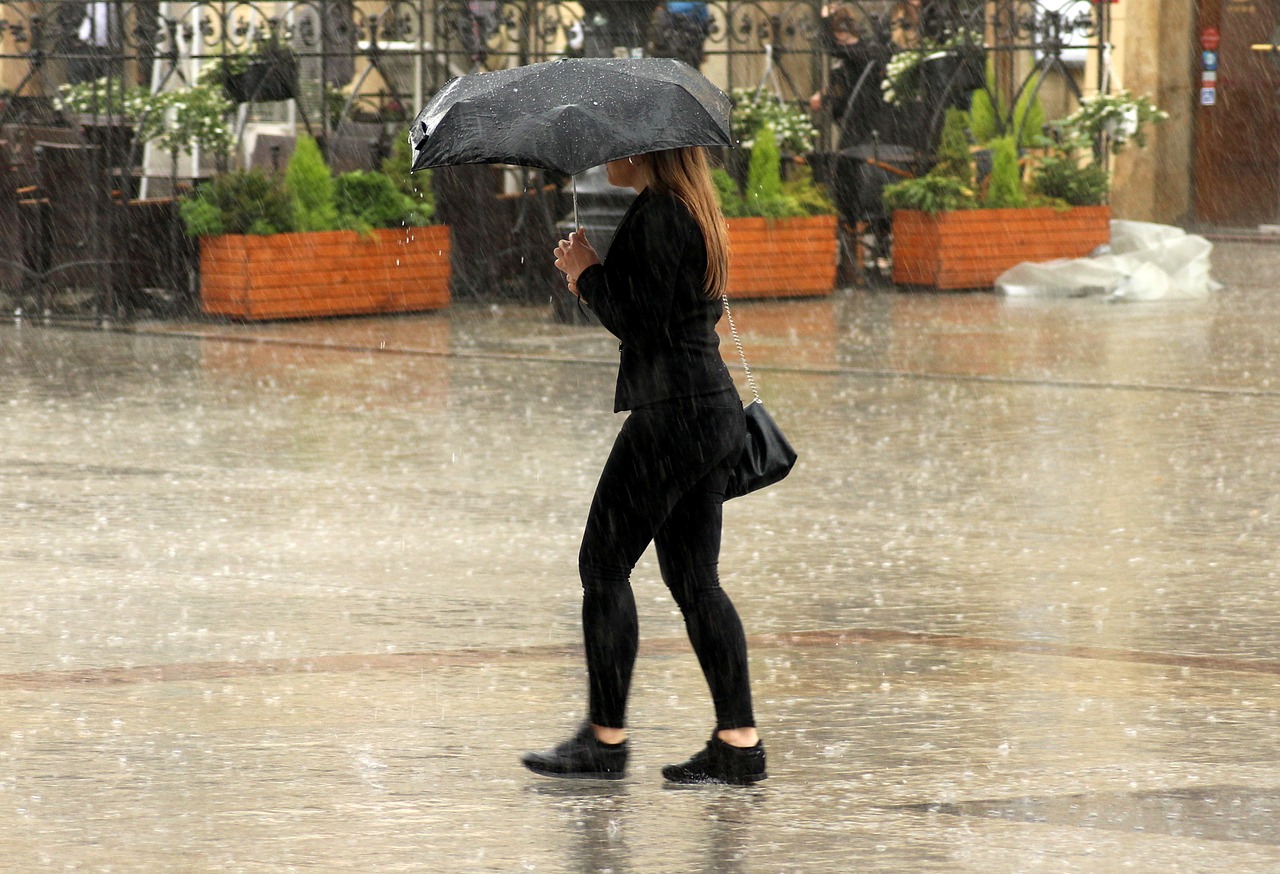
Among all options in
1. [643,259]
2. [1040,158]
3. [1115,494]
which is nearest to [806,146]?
[1040,158]

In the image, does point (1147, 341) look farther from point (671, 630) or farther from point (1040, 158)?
point (671, 630)

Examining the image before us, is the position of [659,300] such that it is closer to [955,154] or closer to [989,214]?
[989,214]

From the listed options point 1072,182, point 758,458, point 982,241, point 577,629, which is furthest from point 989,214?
point 758,458

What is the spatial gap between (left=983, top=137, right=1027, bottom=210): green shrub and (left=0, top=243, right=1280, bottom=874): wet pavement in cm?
612

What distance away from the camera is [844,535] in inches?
316

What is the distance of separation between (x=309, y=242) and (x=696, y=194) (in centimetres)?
1166

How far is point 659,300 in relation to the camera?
4.69 meters

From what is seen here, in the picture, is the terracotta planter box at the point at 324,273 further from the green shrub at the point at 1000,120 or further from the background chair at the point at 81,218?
the green shrub at the point at 1000,120

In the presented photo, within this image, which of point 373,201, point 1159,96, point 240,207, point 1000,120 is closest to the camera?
point 240,207

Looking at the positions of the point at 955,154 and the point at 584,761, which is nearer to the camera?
the point at 584,761

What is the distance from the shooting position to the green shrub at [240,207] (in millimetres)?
15805

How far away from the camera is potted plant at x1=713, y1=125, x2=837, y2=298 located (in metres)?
17.6

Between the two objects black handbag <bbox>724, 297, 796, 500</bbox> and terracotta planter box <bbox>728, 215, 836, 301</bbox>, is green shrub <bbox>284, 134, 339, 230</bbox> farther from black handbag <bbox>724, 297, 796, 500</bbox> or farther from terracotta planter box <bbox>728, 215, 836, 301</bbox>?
black handbag <bbox>724, 297, 796, 500</bbox>

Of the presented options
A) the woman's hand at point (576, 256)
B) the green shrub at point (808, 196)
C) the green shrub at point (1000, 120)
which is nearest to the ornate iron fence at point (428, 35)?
the green shrub at point (1000, 120)
